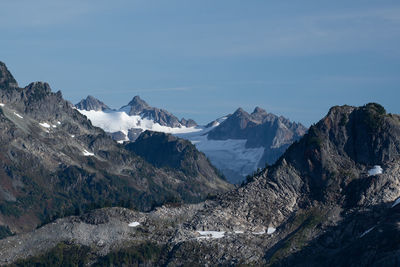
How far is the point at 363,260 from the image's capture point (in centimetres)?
19950

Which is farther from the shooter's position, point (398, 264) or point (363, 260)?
point (363, 260)

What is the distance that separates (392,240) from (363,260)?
774 centimetres

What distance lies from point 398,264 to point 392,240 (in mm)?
13045

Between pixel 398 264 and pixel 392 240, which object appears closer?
pixel 398 264

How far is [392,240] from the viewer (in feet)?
656

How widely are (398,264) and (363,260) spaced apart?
13.1m

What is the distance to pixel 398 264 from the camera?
18738cm
